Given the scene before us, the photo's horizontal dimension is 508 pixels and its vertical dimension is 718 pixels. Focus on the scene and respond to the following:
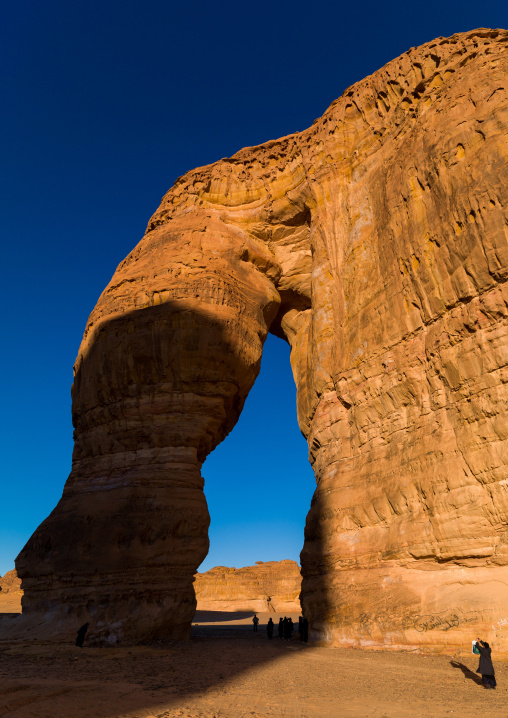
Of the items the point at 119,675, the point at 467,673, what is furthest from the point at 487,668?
the point at 119,675

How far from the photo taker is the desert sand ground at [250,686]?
601 cm

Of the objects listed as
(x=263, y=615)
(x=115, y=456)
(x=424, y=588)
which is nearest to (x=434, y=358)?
(x=424, y=588)

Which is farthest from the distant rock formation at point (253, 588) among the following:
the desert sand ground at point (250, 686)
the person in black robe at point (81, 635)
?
the desert sand ground at point (250, 686)

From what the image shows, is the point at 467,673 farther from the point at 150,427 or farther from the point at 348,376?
the point at 150,427

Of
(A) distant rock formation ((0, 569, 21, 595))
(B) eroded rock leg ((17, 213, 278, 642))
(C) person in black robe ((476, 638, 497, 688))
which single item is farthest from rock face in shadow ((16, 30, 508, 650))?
(A) distant rock formation ((0, 569, 21, 595))

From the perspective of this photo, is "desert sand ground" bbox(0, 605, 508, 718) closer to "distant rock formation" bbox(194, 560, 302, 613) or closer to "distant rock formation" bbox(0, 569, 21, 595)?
"distant rock formation" bbox(194, 560, 302, 613)

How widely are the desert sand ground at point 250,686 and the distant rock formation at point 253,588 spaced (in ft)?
97.4

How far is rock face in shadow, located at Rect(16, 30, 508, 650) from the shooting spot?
11.3 meters

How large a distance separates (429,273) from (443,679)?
9795 millimetres

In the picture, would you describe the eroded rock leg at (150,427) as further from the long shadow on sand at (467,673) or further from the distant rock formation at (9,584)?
the distant rock formation at (9,584)

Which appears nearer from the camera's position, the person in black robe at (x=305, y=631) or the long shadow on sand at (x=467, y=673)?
the long shadow on sand at (x=467, y=673)

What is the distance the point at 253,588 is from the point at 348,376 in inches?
1207

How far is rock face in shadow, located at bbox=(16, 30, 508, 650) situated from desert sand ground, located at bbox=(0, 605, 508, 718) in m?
1.77

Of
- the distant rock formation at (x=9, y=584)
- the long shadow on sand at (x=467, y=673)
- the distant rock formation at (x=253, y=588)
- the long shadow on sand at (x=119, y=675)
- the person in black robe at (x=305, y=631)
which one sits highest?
the distant rock formation at (x=9, y=584)
